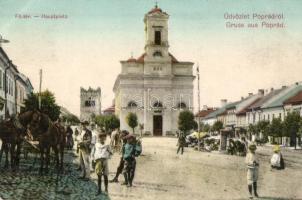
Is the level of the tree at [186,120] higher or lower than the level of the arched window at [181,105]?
lower

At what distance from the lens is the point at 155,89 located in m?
44.6

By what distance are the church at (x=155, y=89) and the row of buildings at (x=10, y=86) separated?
10.2 meters

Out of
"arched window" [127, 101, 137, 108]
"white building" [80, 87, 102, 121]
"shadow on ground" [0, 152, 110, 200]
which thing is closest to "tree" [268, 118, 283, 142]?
"white building" [80, 87, 102, 121]

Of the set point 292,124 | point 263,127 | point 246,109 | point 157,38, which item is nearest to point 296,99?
point 263,127

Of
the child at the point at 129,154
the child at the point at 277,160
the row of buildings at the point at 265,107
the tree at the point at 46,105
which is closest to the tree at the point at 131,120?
the row of buildings at the point at 265,107

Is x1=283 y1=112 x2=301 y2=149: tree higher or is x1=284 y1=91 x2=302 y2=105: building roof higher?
x1=284 y1=91 x2=302 y2=105: building roof

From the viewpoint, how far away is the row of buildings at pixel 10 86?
25600 millimetres

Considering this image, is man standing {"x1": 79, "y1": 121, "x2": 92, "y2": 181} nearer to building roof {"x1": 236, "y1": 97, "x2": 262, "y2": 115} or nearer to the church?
the church

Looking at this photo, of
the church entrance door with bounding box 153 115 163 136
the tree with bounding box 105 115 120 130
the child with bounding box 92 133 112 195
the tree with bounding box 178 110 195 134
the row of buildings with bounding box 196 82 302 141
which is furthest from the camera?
the tree with bounding box 105 115 120 130

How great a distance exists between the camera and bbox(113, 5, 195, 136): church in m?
40.8

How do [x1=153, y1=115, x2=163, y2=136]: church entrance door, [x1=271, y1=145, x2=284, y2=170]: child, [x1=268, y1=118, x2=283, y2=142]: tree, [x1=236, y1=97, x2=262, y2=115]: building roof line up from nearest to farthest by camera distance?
[x1=271, y1=145, x2=284, y2=170]: child → [x1=268, y1=118, x2=283, y2=142]: tree → [x1=153, y1=115, x2=163, y2=136]: church entrance door → [x1=236, y1=97, x2=262, y2=115]: building roof

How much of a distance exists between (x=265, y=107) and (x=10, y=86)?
978 inches

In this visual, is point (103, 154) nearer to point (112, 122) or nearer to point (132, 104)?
point (132, 104)

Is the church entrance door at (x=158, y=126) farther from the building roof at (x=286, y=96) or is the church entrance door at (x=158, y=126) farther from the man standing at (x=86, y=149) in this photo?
the man standing at (x=86, y=149)
